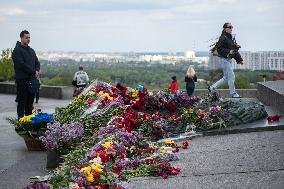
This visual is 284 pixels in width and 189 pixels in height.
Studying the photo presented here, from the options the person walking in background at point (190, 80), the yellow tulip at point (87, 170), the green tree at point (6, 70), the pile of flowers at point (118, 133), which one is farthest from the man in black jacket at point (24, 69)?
the green tree at point (6, 70)

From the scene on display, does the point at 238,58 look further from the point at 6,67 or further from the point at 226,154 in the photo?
the point at 6,67

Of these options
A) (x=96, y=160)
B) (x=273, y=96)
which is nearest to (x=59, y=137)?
(x=96, y=160)

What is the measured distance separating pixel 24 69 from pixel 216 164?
6.73 meters

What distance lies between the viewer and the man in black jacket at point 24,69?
42.7 ft

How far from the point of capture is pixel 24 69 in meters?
13.0

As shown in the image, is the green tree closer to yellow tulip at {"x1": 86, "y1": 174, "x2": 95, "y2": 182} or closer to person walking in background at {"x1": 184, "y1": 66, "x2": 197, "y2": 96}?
person walking in background at {"x1": 184, "y1": 66, "x2": 197, "y2": 96}

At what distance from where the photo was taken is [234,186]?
588cm

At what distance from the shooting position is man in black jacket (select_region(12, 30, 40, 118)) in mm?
13000

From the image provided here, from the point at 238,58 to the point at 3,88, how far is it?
16606 mm

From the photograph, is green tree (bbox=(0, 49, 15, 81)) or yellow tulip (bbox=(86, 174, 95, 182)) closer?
yellow tulip (bbox=(86, 174, 95, 182))

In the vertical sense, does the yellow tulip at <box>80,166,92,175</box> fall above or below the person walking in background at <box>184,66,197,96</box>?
above

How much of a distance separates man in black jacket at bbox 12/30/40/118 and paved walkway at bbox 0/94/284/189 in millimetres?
1826

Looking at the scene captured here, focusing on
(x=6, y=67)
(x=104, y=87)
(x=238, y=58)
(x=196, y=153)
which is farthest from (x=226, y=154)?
(x=6, y=67)

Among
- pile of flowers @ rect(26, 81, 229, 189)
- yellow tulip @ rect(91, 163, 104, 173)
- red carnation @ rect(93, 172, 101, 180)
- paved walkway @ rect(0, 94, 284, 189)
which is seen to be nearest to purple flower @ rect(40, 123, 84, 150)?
pile of flowers @ rect(26, 81, 229, 189)
